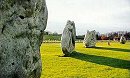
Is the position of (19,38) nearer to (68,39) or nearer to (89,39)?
(68,39)

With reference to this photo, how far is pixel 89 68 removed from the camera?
69.2ft

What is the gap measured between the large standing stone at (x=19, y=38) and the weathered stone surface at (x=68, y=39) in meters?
18.9

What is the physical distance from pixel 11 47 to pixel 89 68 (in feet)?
41.0

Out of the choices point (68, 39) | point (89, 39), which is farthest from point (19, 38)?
point (89, 39)

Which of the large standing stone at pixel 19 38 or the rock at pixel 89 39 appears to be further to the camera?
the rock at pixel 89 39

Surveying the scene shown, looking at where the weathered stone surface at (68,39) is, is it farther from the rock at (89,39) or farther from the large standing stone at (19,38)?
the large standing stone at (19,38)

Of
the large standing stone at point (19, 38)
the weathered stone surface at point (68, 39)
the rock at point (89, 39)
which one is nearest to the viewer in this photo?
the large standing stone at point (19, 38)

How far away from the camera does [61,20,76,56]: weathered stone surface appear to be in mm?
29094

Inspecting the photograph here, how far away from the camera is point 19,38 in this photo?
938 cm

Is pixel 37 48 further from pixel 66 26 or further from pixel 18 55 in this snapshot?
pixel 66 26

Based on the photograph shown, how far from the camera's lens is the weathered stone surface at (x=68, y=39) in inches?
1145

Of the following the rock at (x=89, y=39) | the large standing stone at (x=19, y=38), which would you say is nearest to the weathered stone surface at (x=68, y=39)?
the rock at (x=89, y=39)

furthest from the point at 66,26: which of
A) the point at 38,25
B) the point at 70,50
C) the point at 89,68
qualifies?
the point at 38,25

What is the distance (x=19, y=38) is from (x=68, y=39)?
2043 cm
